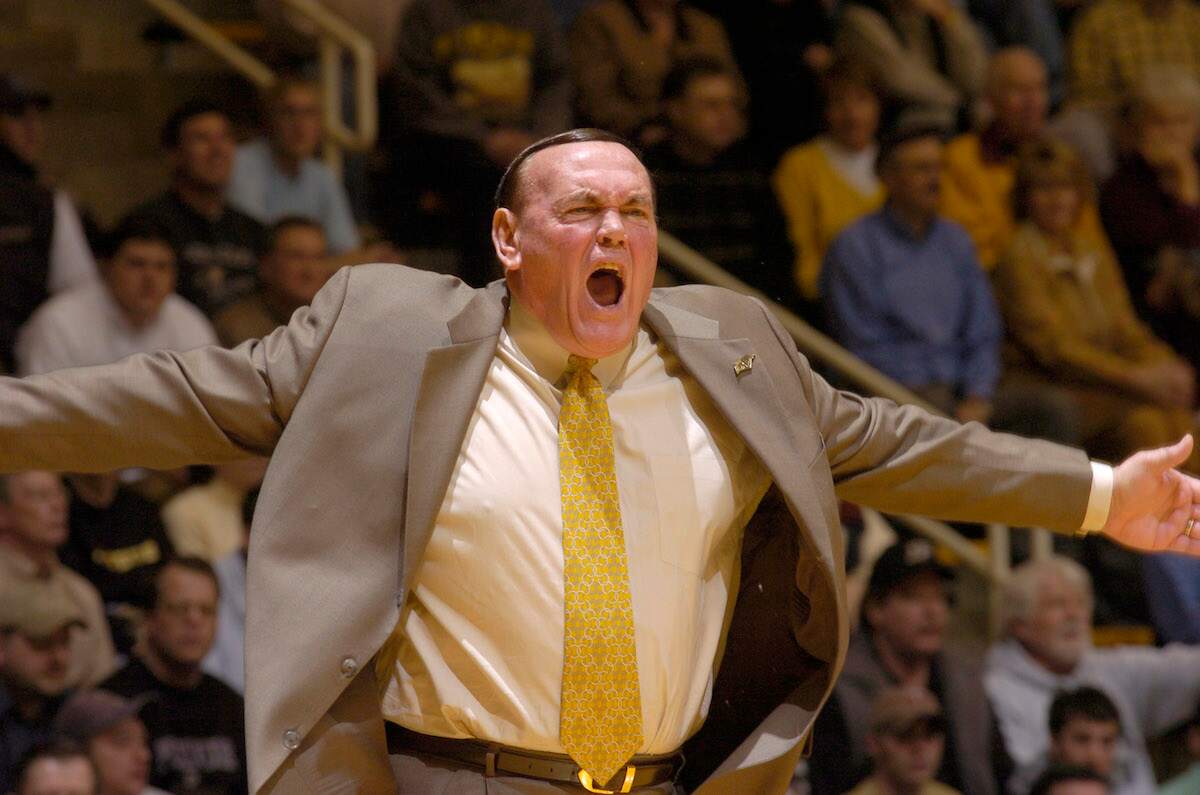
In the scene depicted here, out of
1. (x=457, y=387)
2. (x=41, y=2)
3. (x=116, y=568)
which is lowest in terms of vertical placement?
(x=116, y=568)

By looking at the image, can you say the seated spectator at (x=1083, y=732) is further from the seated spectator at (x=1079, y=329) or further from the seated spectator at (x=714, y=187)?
the seated spectator at (x=714, y=187)

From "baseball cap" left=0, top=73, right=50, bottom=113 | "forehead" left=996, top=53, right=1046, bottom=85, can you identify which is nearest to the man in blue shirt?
"forehead" left=996, top=53, right=1046, bottom=85

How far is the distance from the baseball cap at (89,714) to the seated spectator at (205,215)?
1333 mm

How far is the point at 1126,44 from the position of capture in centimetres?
724

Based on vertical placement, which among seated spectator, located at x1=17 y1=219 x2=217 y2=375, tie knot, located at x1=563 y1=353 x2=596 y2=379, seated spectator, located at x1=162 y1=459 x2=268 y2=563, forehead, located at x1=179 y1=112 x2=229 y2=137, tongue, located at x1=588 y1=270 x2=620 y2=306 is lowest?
seated spectator, located at x1=162 y1=459 x2=268 y2=563

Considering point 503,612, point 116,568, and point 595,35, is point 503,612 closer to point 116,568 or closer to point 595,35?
point 116,568

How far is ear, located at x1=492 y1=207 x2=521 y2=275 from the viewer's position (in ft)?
8.38

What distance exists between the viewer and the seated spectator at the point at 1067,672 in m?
4.98

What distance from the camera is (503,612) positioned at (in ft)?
7.77

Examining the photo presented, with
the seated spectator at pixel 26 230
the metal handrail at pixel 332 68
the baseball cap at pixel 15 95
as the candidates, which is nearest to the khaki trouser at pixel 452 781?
the seated spectator at pixel 26 230

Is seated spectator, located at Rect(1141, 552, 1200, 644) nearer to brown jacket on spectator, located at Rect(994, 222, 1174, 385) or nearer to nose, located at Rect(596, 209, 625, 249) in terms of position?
brown jacket on spectator, located at Rect(994, 222, 1174, 385)

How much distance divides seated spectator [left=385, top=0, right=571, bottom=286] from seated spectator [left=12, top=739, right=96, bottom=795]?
6.54ft

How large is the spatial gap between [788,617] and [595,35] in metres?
3.60

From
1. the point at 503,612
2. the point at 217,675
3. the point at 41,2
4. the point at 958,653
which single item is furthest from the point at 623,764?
the point at 41,2
